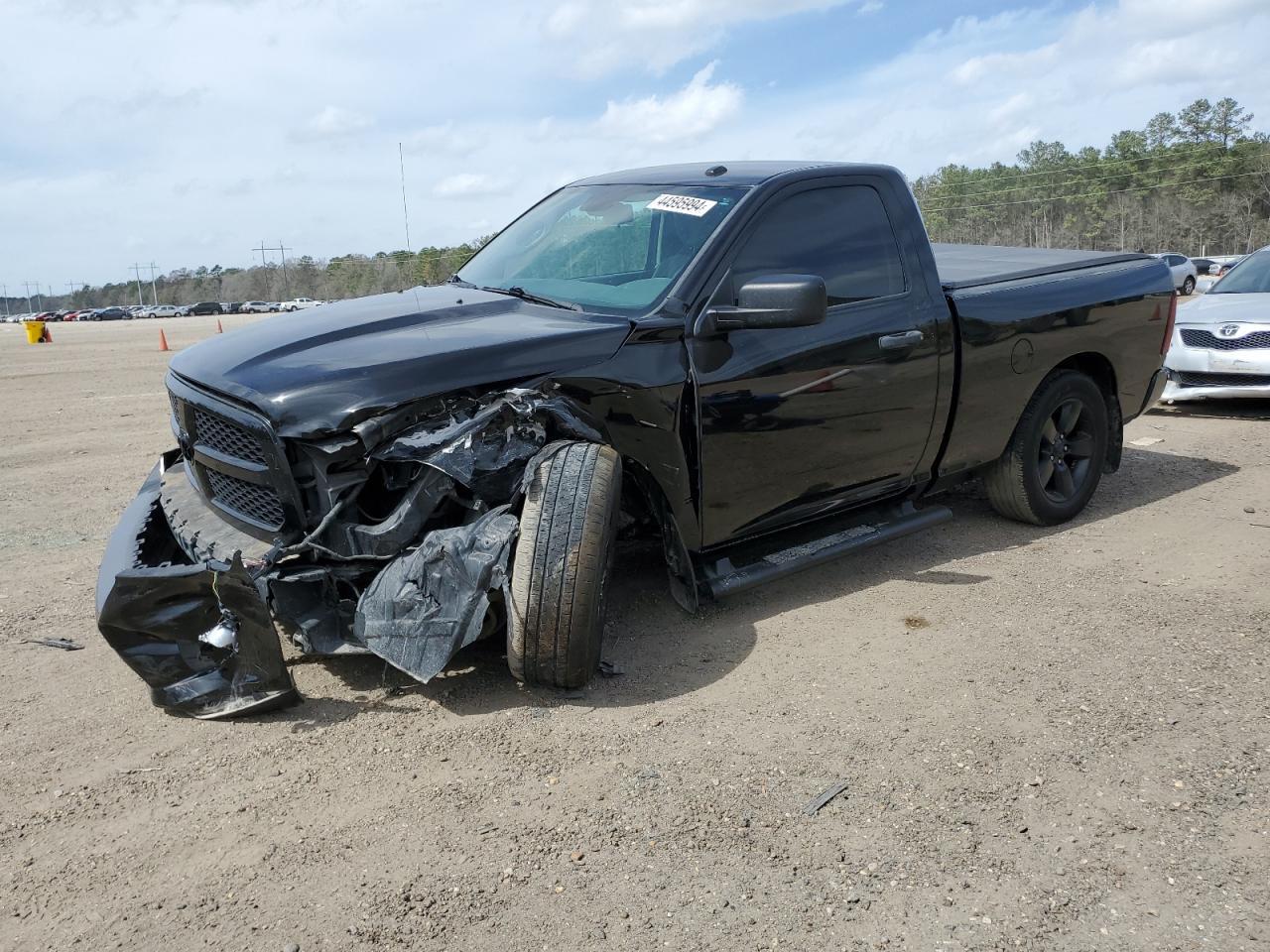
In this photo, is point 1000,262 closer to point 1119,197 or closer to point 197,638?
point 197,638

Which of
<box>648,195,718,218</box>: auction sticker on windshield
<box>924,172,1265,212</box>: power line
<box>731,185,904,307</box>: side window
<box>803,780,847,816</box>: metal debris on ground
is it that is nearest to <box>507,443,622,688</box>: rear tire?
<box>803,780,847,816</box>: metal debris on ground

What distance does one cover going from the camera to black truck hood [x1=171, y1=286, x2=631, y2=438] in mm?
3385

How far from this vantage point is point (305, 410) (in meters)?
3.36

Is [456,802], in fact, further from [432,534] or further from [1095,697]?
A: [1095,697]

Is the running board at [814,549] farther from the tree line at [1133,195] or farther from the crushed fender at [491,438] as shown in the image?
the tree line at [1133,195]

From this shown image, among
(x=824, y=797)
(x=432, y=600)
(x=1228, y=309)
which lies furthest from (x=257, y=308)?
(x=824, y=797)

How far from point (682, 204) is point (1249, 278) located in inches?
332

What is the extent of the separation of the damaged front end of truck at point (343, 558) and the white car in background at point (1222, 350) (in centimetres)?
759

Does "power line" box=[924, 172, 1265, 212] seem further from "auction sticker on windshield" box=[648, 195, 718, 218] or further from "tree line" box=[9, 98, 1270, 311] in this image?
"auction sticker on windshield" box=[648, 195, 718, 218]

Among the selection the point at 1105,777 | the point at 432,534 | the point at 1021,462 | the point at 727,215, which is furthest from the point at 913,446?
the point at 432,534

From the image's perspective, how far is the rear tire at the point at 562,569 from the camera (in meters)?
3.38

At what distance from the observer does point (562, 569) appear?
338 cm

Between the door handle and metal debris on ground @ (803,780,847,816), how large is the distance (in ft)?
7.09

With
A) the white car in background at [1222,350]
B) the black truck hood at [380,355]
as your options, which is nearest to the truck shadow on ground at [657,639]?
the black truck hood at [380,355]
